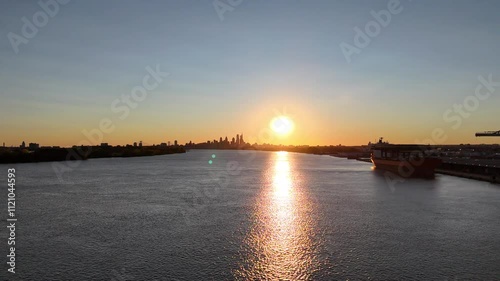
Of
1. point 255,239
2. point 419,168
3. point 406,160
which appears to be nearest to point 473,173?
point 419,168

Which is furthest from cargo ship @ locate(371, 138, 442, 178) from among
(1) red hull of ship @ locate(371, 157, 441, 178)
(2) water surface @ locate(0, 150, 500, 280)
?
(2) water surface @ locate(0, 150, 500, 280)

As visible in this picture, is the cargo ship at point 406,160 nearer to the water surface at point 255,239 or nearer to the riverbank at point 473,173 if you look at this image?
the riverbank at point 473,173

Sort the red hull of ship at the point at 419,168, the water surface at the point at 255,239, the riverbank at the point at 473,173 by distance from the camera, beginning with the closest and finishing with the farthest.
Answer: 1. the water surface at the point at 255,239
2. the riverbank at the point at 473,173
3. the red hull of ship at the point at 419,168

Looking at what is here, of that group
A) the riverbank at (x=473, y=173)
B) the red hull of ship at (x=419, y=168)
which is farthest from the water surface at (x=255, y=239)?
the red hull of ship at (x=419, y=168)

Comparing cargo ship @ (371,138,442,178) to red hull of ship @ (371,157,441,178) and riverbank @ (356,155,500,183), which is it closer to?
red hull of ship @ (371,157,441,178)

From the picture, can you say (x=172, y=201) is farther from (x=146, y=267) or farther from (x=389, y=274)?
(x=389, y=274)

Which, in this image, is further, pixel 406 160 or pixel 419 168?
pixel 406 160

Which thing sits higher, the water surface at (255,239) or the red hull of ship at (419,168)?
the red hull of ship at (419,168)

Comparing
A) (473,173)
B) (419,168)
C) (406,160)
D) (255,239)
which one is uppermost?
(406,160)

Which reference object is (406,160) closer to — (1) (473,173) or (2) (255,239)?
(1) (473,173)

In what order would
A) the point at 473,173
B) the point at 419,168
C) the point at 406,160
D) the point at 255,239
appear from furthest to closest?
the point at 406,160 → the point at 419,168 → the point at 473,173 → the point at 255,239
